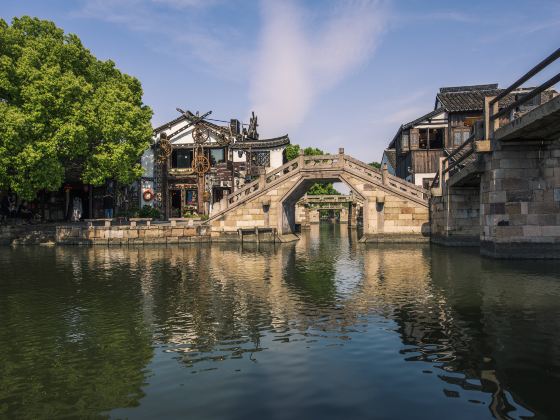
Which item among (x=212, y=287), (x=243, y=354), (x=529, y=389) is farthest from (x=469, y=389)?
(x=212, y=287)

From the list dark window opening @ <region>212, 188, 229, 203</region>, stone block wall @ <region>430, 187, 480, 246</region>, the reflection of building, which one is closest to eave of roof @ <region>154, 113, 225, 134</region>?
the reflection of building

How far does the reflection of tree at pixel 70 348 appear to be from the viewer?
18.4 feet

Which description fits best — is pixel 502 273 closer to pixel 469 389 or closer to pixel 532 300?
pixel 532 300

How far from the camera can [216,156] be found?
4338 cm

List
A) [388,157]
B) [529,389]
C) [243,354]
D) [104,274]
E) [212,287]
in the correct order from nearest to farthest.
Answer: [529,389], [243,354], [212,287], [104,274], [388,157]

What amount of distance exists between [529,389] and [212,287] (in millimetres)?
9444

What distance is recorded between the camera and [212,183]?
42.7 m

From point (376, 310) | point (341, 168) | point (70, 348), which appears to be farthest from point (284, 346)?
point (341, 168)

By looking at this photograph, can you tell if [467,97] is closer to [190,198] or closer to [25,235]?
[190,198]

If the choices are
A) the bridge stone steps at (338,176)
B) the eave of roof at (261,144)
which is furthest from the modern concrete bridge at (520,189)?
the eave of roof at (261,144)

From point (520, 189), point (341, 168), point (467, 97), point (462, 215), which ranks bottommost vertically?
point (462, 215)

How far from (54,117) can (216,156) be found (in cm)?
1777

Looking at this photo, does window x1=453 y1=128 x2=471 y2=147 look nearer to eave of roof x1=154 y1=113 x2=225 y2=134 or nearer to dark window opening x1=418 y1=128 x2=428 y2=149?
dark window opening x1=418 y1=128 x2=428 y2=149

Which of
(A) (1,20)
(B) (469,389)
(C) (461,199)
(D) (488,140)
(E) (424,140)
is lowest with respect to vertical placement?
(B) (469,389)
